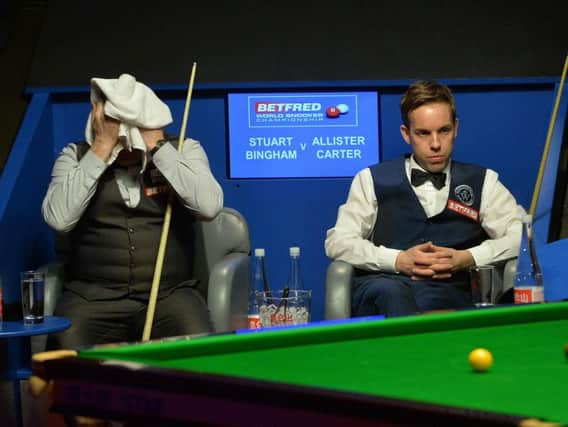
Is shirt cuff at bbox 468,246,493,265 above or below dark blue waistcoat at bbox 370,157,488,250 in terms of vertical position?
below

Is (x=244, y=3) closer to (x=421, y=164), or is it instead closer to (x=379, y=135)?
(x=379, y=135)

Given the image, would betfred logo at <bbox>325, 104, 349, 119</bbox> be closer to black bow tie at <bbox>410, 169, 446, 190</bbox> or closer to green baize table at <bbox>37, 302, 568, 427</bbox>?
black bow tie at <bbox>410, 169, 446, 190</bbox>

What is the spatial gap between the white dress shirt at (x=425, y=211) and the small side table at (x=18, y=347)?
3.41 feet

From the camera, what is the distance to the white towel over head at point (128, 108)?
3.35 metres

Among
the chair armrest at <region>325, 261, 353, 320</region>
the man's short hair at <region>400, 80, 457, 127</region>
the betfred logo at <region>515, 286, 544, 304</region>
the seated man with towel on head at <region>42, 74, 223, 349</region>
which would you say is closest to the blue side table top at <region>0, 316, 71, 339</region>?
the seated man with towel on head at <region>42, 74, 223, 349</region>

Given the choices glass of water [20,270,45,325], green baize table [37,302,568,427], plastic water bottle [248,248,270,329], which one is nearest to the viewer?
green baize table [37,302,568,427]

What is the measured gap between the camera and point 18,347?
325 cm

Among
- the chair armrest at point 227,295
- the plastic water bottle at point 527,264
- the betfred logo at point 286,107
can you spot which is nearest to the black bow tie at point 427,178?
the plastic water bottle at point 527,264

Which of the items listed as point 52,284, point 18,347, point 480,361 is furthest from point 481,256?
point 480,361

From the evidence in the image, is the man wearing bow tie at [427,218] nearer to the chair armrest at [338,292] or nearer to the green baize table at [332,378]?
the chair armrest at [338,292]

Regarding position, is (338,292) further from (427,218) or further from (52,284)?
(52,284)

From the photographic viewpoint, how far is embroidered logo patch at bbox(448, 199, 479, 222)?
3.50 metres

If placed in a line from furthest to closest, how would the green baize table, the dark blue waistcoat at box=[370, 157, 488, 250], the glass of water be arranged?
the dark blue waistcoat at box=[370, 157, 488, 250], the glass of water, the green baize table

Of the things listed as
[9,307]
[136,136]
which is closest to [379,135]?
[136,136]
